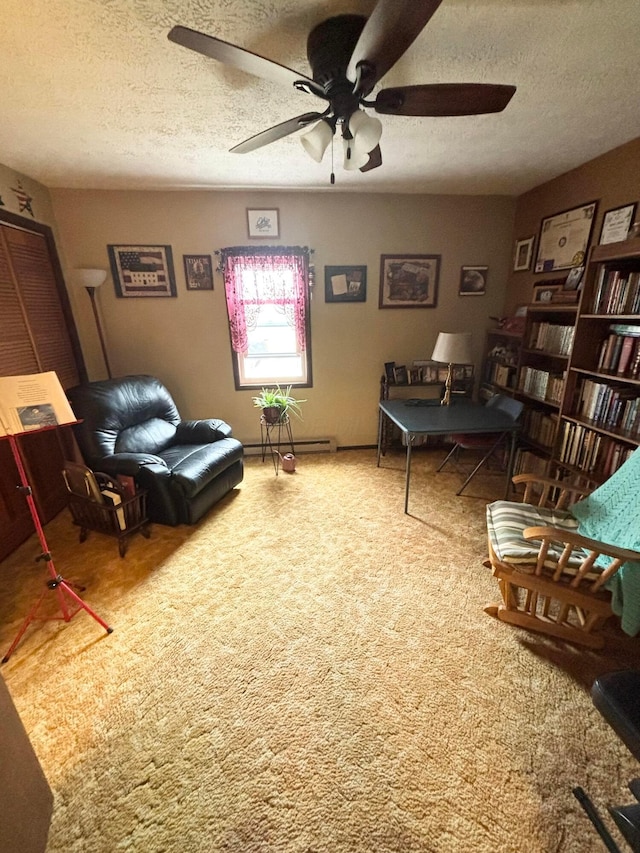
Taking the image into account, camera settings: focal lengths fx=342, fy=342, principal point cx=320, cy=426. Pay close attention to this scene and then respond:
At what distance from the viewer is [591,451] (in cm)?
229

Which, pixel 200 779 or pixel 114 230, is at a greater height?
pixel 114 230

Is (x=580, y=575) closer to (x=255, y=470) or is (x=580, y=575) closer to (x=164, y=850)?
(x=164, y=850)

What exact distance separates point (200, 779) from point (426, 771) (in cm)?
77

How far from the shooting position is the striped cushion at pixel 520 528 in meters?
1.60

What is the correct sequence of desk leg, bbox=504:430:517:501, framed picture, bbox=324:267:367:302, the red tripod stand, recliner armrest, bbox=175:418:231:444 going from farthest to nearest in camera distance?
framed picture, bbox=324:267:367:302, recliner armrest, bbox=175:418:231:444, desk leg, bbox=504:430:517:501, the red tripod stand

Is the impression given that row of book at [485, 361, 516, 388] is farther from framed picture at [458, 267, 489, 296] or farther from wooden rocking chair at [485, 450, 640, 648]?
wooden rocking chair at [485, 450, 640, 648]

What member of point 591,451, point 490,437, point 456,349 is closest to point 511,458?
point 490,437

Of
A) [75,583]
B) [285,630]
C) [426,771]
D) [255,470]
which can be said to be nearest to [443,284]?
[255,470]

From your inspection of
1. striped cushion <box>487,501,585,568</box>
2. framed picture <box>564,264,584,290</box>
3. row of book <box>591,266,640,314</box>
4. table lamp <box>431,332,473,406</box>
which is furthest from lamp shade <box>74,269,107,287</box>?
framed picture <box>564,264,584,290</box>

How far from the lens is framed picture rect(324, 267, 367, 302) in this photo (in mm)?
3367

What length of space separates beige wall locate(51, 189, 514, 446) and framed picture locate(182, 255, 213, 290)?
0.17 feet

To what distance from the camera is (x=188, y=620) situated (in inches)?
69.5

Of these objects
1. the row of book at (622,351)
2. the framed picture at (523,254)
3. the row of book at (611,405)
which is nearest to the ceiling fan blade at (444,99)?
the row of book at (622,351)

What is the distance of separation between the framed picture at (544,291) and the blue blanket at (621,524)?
5.42 ft
